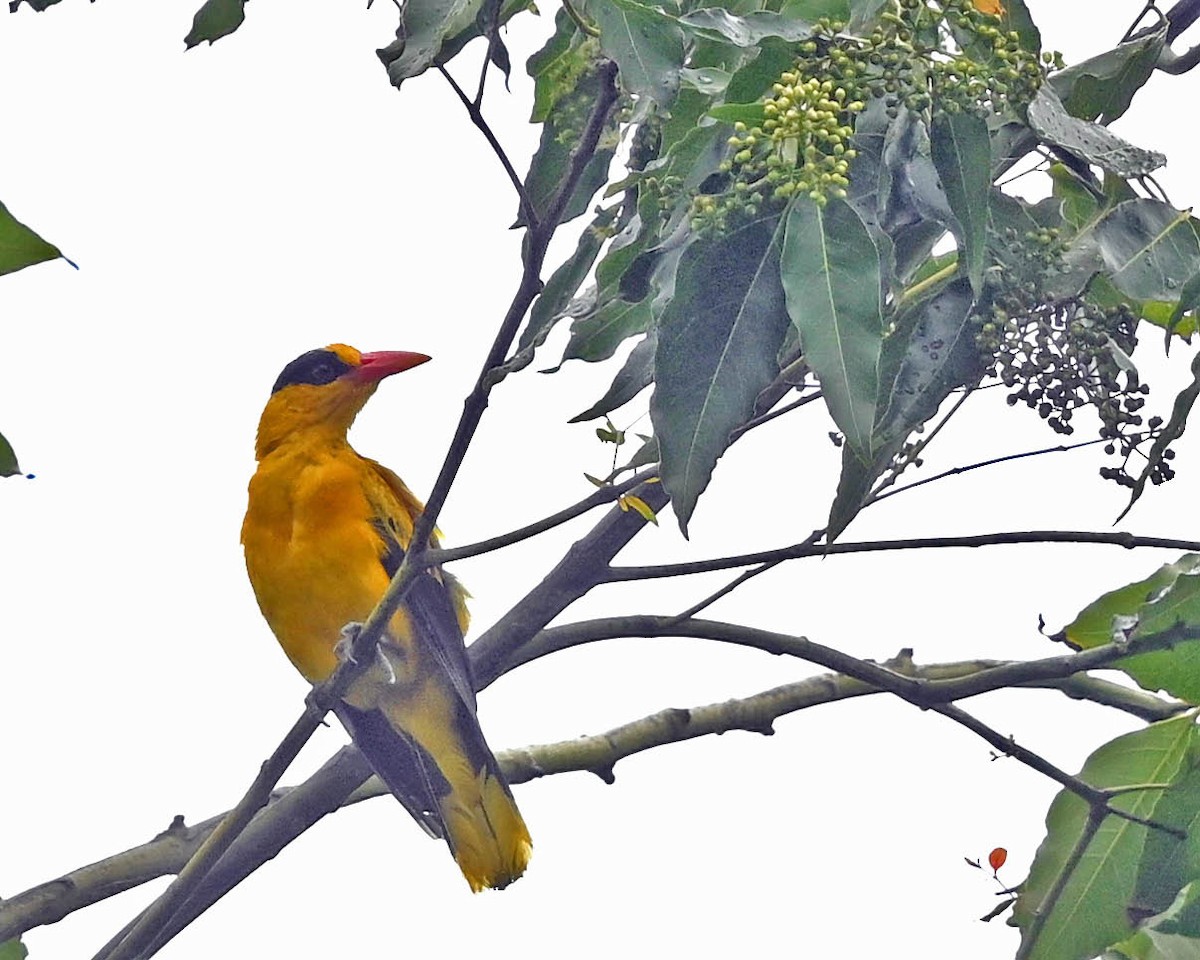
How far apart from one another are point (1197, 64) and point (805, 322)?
113cm

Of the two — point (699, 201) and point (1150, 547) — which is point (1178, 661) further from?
point (699, 201)

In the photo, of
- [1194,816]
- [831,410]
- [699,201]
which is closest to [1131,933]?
[1194,816]

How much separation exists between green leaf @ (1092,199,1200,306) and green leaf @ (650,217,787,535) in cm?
51

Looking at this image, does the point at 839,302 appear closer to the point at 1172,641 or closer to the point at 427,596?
the point at 1172,641

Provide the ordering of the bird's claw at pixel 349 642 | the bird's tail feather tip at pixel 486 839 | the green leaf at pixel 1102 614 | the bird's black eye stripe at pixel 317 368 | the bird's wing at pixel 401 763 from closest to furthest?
the green leaf at pixel 1102 614 → the bird's claw at pixel 349 642 → the bird's wing at pixel 401 763 → the bird's tail feather tip at pixel 486 839 → the bird's black eye stripe at pixel 317 368

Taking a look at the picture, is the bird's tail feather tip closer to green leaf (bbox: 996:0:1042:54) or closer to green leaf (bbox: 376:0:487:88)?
green leaf (bbox: 376:0:487:88)

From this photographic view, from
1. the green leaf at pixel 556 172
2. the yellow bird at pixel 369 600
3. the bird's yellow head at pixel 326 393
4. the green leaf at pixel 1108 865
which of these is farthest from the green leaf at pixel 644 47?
the bird's yellow head at pixel 326 393

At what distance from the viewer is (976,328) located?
183cm

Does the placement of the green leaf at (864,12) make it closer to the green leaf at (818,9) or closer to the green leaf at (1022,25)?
the green leaf at (818,9)

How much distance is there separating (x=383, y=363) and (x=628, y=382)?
2.17 meters

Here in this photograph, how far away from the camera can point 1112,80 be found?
2020 mm

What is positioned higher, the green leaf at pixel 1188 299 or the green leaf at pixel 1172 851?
the green leaf at pixel 1188 299

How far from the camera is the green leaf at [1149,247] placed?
1.88m

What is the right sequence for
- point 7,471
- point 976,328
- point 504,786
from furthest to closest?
point 504,786
point 976,328
point 7,471
